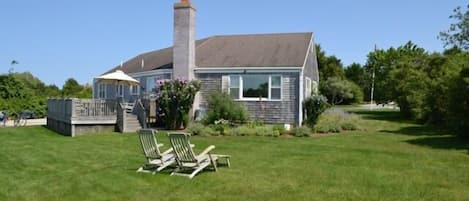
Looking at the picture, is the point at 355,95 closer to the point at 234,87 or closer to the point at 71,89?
the point at 71,89

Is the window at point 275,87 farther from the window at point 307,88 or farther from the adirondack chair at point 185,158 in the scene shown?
the adirondack chair at point 185,158

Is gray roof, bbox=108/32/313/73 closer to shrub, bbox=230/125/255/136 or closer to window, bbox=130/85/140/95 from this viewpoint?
window, bbox=130/85/140/95

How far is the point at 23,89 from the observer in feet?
129

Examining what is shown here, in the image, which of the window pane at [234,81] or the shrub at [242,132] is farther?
the window pane at [234,81]

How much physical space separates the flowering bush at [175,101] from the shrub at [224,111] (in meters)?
1.09

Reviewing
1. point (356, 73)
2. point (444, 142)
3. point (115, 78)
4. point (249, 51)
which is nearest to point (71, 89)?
point (115, 78)

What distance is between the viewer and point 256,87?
2170 cm

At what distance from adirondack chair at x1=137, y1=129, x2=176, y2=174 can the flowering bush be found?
10272mm

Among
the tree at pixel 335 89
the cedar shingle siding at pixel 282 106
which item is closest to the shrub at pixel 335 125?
the cedar shingle siding at pixel 282 106

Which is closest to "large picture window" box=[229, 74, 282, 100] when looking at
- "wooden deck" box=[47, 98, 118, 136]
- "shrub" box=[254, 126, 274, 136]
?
"shrub" box=[254, 126, 274, 136]

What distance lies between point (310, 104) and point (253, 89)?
3064 mm

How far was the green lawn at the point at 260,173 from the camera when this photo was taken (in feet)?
24.6

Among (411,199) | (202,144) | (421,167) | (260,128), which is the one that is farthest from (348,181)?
(260,128)

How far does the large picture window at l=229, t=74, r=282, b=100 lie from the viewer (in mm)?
21312
